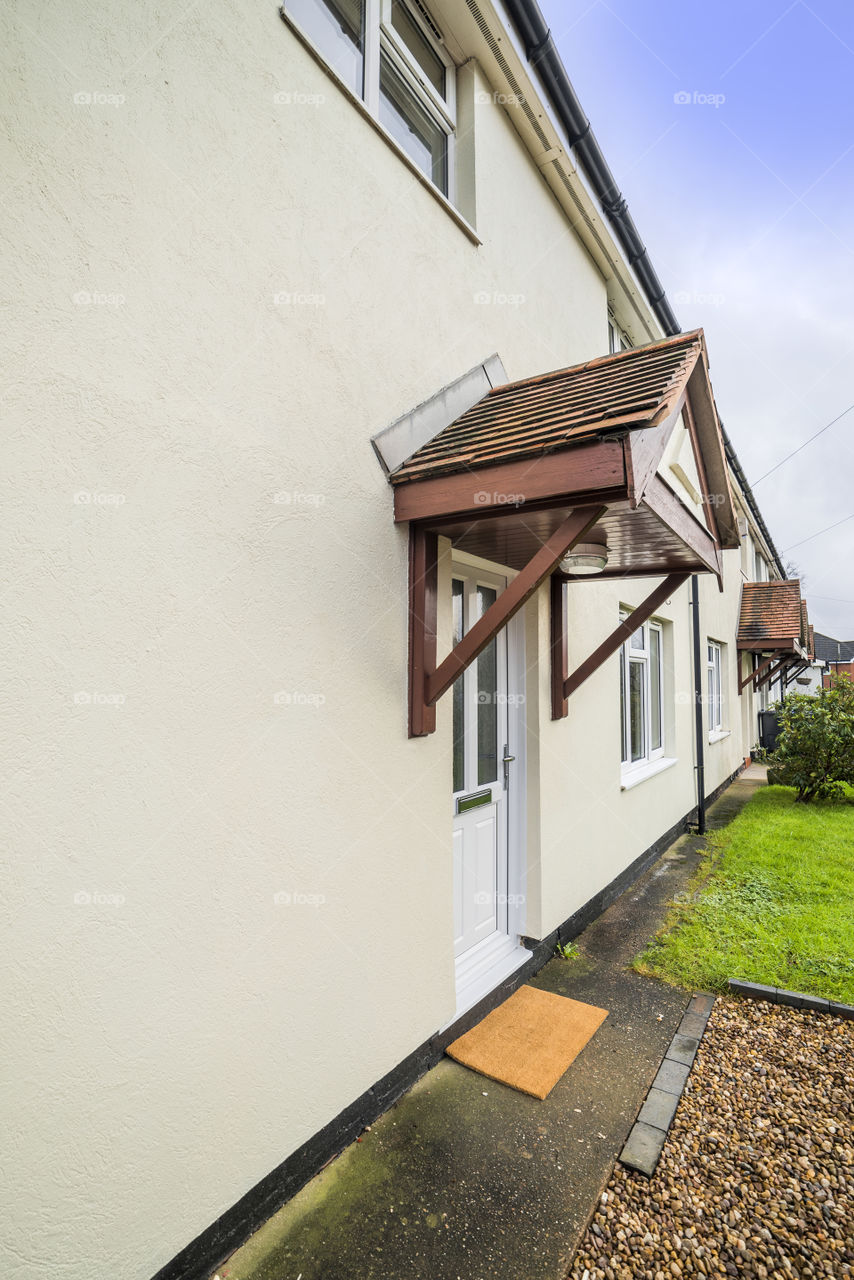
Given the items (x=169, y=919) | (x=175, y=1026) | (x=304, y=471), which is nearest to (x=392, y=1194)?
(x=175, y=1026)

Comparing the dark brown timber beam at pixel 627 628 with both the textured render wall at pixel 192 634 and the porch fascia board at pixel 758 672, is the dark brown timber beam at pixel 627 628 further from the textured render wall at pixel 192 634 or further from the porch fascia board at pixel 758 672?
the porch fascia board at pixel 758 672

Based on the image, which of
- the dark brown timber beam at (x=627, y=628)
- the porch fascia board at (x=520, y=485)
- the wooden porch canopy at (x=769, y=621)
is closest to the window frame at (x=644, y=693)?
the dark brown timber beam at (x=627, y=628)

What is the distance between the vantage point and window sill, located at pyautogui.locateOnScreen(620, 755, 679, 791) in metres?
6.17

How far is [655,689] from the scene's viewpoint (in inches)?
321

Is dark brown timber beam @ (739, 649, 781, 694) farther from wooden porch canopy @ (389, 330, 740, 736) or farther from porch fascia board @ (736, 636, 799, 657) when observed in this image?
wooden porch canopy @ (389, 330, 740, 736)

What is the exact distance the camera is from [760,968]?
13.9ft

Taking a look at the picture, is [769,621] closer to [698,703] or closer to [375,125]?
[698,703]

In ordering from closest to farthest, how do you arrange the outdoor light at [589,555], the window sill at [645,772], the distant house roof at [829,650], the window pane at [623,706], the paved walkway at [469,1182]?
the paved walkway at [469,1182] < the outdoor light at [589,555] < the window sill at [645,772] < the window pane at [623,706] < the distant house roof at [829,650]

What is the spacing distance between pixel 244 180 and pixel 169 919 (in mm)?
2929

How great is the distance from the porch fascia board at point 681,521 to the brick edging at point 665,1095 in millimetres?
3073

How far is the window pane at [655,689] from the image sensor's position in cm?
796

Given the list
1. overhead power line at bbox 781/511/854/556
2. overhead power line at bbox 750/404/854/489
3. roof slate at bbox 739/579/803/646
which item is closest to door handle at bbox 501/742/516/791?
overhead power line at bbox 750/404/854/489

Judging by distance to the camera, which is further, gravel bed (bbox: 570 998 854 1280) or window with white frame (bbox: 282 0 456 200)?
window with white frame (bbox: 282 0 456 200)

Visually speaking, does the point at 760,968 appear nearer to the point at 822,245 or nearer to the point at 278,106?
the point at 278,106
